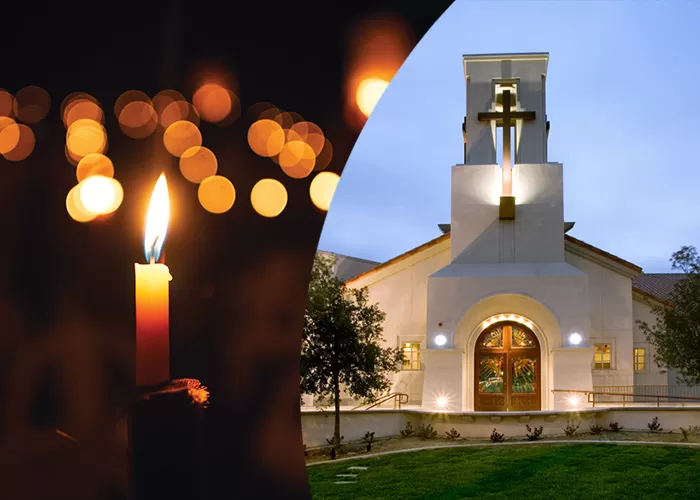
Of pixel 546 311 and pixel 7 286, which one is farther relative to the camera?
pixel 546 311

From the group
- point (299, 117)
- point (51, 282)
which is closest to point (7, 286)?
point (51, 282)

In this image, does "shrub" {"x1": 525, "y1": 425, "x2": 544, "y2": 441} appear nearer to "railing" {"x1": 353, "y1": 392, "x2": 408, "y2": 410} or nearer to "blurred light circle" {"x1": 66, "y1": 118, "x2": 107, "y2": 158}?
"railing" {"x1": 353, "y1": 392, "x2": 408, "y2": 410}

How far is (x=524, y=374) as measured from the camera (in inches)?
1008

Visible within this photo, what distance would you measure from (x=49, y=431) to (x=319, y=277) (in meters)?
18.9

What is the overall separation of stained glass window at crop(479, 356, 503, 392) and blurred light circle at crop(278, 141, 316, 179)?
2437 centimetres

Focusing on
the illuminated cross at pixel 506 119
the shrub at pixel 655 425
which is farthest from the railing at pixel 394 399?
the illuminated cross at pixel 506 119

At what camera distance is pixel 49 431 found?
2.18 m

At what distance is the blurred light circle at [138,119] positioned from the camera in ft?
7.38

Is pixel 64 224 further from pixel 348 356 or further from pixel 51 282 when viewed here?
pixel 348 356

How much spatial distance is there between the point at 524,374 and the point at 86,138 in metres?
24.9

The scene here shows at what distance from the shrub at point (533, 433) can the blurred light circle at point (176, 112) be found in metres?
20.0

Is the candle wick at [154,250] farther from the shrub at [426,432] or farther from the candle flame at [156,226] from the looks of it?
the shrub at [426,432]

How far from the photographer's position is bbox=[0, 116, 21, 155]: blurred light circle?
225cm

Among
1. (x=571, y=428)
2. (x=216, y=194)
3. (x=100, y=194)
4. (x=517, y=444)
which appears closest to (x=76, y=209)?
(x=100, y=194)
